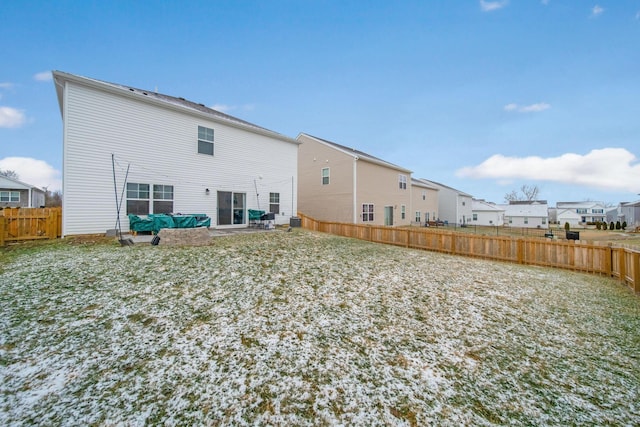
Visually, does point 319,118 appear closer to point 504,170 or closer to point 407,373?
point 407,373

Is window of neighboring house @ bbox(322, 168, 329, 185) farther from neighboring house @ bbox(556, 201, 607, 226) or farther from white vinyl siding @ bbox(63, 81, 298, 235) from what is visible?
neighboring house @ bbox(556, 201, 607, 226)

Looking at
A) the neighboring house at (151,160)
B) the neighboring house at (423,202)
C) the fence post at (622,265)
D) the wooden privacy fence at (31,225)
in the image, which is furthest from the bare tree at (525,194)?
the wooden privacy fence at (31,225)

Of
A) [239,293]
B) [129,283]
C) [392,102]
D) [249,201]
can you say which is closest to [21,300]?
[129,283]

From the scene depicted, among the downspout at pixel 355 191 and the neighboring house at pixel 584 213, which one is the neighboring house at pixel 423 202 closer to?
the downspout at pixel 355 191

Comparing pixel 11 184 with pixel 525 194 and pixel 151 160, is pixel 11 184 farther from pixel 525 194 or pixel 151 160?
pixel 525 194

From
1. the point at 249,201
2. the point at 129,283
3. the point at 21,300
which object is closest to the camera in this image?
the point at 21,300

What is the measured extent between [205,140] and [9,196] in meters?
24.5

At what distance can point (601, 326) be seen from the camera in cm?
459

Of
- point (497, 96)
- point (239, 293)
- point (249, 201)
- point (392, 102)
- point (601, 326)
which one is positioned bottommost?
point (601, 326)

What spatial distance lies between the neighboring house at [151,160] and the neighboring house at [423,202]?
689 inches

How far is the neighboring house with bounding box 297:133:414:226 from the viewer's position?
688 inches

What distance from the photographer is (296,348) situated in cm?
330

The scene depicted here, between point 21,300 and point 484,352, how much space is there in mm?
7394

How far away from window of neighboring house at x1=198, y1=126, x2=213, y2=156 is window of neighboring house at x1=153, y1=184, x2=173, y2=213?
7.71 feet
